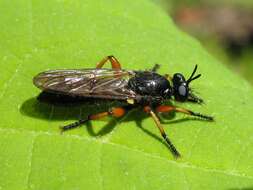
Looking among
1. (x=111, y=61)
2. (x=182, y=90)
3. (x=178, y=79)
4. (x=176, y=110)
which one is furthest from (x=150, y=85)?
(x=111, y=61)

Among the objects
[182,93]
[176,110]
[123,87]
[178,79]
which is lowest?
[123,87]

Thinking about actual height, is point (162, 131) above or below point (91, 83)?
above

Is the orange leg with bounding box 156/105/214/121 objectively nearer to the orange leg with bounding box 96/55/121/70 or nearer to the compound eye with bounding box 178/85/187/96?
the compound eye with bounding box 178/85/187/96

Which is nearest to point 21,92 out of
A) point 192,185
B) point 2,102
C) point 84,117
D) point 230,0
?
point 2,102

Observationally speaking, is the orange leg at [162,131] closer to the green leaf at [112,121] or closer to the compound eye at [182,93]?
the green leaf at [112,121]

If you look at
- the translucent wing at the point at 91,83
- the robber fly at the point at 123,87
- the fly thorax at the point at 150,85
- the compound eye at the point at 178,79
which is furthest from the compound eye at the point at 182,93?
the translucent wing at the point at 91,83

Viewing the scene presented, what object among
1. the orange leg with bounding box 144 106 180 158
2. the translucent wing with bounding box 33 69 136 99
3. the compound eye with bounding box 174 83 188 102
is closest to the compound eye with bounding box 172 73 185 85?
the compound eye with bounding box 174 83 188 102

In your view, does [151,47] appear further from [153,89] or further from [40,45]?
[40,45]

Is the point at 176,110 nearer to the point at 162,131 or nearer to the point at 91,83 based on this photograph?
the point at 162,131
